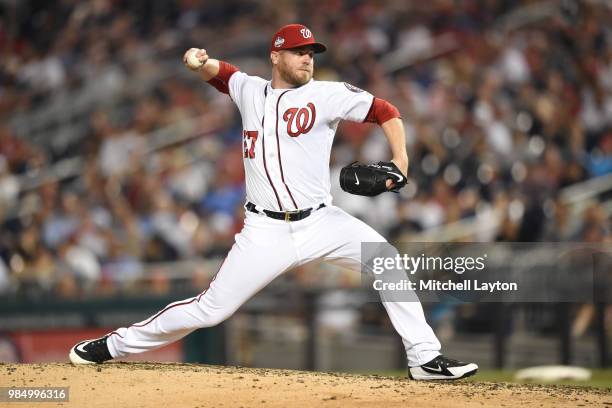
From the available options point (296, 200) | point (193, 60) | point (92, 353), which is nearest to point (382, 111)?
point (296, 200)

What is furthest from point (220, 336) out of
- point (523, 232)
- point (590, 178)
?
point (590, 178)

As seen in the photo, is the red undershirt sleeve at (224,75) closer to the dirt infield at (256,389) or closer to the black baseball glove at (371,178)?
the black baseball glove at (371,178)

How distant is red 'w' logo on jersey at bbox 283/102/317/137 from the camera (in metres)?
5.99

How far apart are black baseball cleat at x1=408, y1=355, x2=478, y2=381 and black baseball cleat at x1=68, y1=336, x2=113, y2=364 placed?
1.75 m

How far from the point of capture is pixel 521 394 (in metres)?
6.19

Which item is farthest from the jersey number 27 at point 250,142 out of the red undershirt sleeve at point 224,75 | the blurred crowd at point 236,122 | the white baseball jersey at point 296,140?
the blurred crowd at point 236,122

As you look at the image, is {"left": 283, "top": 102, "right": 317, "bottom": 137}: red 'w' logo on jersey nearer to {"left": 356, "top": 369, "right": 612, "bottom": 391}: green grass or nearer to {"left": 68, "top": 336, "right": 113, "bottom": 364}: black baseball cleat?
{"left": 68, "top": 336, "right": 113, "bottom": 364}: black baseball cleat

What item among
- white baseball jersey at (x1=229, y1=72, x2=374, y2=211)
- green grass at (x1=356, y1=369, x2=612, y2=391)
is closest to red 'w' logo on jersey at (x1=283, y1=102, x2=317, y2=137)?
white baseball jersey at (x1=229, y1=72, x2=374, y2=211)

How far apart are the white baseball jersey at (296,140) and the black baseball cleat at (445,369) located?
3.41 feet

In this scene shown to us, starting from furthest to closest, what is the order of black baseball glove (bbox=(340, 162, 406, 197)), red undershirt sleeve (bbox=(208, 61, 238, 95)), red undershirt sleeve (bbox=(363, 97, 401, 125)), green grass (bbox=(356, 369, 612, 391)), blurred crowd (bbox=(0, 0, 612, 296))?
1. blurred crowd (bbox=(0, 0, 612, 296))
2. green grass (bbox=(356, 369, 612, 391))
3. red undershirt sleeve (bbox=(208, 61, 238, 95))
4. red undershirt sleeve (bbox=(363, 97, 401, 125))
5. black baseball glove (bbox=(340, 162, 406, 197))

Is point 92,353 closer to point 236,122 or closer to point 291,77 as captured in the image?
point 291,77

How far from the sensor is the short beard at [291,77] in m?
6.12

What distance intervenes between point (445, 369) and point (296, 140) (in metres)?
1.43

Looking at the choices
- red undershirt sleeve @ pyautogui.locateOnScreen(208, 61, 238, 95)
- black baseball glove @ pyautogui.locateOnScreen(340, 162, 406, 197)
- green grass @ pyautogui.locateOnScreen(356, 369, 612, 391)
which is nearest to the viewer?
black baseball glove @ pyautogui.locateOnScreen(340, 162, 406, 197)
